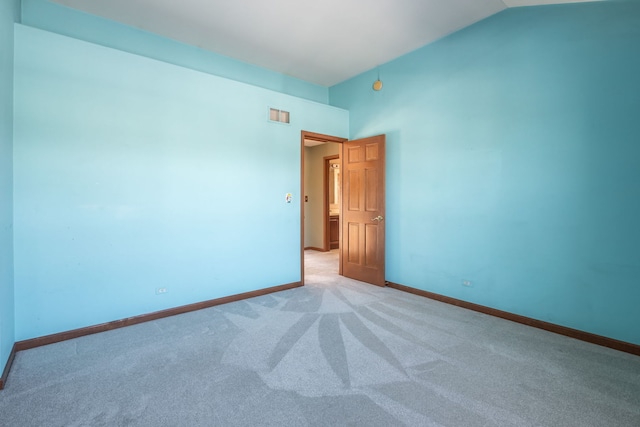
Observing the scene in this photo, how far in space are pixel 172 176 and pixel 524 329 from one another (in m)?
4.09

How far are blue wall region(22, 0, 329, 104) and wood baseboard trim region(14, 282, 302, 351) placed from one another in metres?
3.04

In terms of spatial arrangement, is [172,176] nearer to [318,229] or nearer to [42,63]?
[42,63]

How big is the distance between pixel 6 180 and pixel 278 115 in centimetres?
293

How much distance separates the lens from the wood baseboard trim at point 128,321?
105 inches

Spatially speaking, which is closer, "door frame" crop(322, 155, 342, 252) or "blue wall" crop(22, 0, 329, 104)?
"blue wall" crop(22, 0, 329, 104)

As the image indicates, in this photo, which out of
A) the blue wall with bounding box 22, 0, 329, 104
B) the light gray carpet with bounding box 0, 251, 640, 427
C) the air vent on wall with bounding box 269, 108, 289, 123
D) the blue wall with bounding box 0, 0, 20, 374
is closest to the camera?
the light gray carpet with bounding box 0, 251, 640, 427

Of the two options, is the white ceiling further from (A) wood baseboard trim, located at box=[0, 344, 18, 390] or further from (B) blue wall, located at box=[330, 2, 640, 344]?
(A) wood baseboard trim, located at box=[0, 344, 18, 390]

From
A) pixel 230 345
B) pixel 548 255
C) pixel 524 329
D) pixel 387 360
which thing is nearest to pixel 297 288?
pixel 230 345

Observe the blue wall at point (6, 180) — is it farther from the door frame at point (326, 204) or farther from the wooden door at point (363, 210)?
the door frame at point (326, 204)

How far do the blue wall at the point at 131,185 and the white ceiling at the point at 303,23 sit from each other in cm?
57

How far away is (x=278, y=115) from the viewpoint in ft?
14.1

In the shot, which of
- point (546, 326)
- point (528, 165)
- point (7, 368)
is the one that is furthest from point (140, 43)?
point (546, 326)

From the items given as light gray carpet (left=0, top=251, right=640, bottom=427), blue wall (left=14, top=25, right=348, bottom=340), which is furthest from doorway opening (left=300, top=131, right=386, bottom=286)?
light gray carpet (left=0, top=251, right=640, bottom=427)

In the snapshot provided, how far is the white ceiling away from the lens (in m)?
3.11
